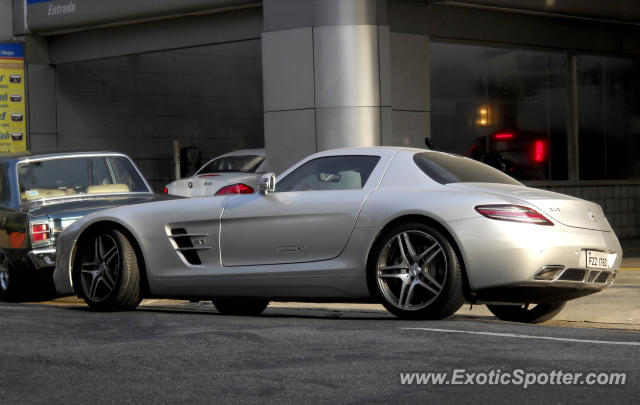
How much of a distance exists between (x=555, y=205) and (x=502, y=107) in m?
11.3

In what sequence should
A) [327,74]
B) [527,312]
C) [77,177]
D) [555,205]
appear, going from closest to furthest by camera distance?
[555,205] < [527,312] < [77,177] < [327,74]

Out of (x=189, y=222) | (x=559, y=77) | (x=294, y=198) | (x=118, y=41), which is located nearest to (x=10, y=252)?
(x=189, y=222)

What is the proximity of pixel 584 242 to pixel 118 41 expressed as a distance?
13708 millimetres

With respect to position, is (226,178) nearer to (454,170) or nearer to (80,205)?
(80,205)

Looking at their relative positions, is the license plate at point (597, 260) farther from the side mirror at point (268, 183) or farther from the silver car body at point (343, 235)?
the side mirror at point (268, 183)

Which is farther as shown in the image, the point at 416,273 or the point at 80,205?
the point at 80,205

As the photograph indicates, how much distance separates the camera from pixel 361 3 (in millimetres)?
15602

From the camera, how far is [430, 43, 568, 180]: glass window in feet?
58.1

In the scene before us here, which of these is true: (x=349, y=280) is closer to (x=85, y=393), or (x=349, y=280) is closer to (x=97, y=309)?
(x=97, y=309)

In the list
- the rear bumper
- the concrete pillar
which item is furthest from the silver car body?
the concrete pillar

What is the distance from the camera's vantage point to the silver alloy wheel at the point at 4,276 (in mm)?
11617

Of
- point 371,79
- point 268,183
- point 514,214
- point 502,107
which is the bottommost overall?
point 514,214

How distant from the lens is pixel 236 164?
17.8 meters

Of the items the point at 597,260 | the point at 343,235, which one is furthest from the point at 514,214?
the point at 343,235
